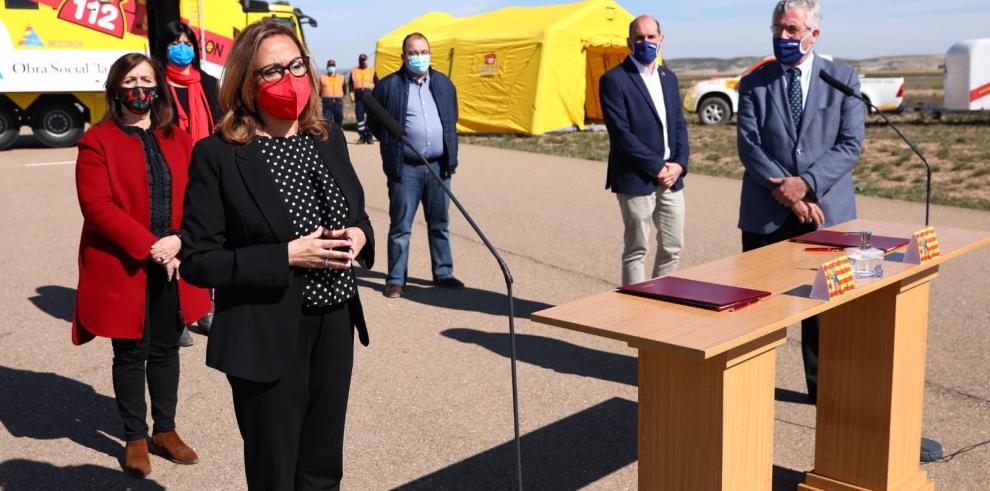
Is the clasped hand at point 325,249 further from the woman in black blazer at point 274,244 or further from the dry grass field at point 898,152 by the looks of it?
the dry grass field at point 898,152

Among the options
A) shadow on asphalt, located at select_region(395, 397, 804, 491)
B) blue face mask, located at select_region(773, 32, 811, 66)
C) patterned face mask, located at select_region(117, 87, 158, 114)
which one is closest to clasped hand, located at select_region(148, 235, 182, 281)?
patterned face mask, located at select_region(117, 87, 158, 114)

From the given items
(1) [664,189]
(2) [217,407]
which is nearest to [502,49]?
(1) [664,189]

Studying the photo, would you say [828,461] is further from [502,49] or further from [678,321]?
[502,49]

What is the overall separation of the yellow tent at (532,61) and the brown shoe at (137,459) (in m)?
16.5

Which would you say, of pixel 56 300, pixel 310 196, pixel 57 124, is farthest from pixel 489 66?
pixel 310 196

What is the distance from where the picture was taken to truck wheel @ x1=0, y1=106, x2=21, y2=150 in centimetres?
1842

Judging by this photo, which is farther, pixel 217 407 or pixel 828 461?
pixel 217 407

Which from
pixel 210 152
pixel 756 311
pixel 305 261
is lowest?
pixel 756 311

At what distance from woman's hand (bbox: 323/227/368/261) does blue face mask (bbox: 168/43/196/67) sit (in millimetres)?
2989

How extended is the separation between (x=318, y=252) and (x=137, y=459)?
2038 millimetres

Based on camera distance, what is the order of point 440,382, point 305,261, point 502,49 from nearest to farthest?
point 305,261, point 440,382, point 502,49

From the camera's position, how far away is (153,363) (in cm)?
420

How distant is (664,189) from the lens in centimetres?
593

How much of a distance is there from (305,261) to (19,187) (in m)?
12.5
